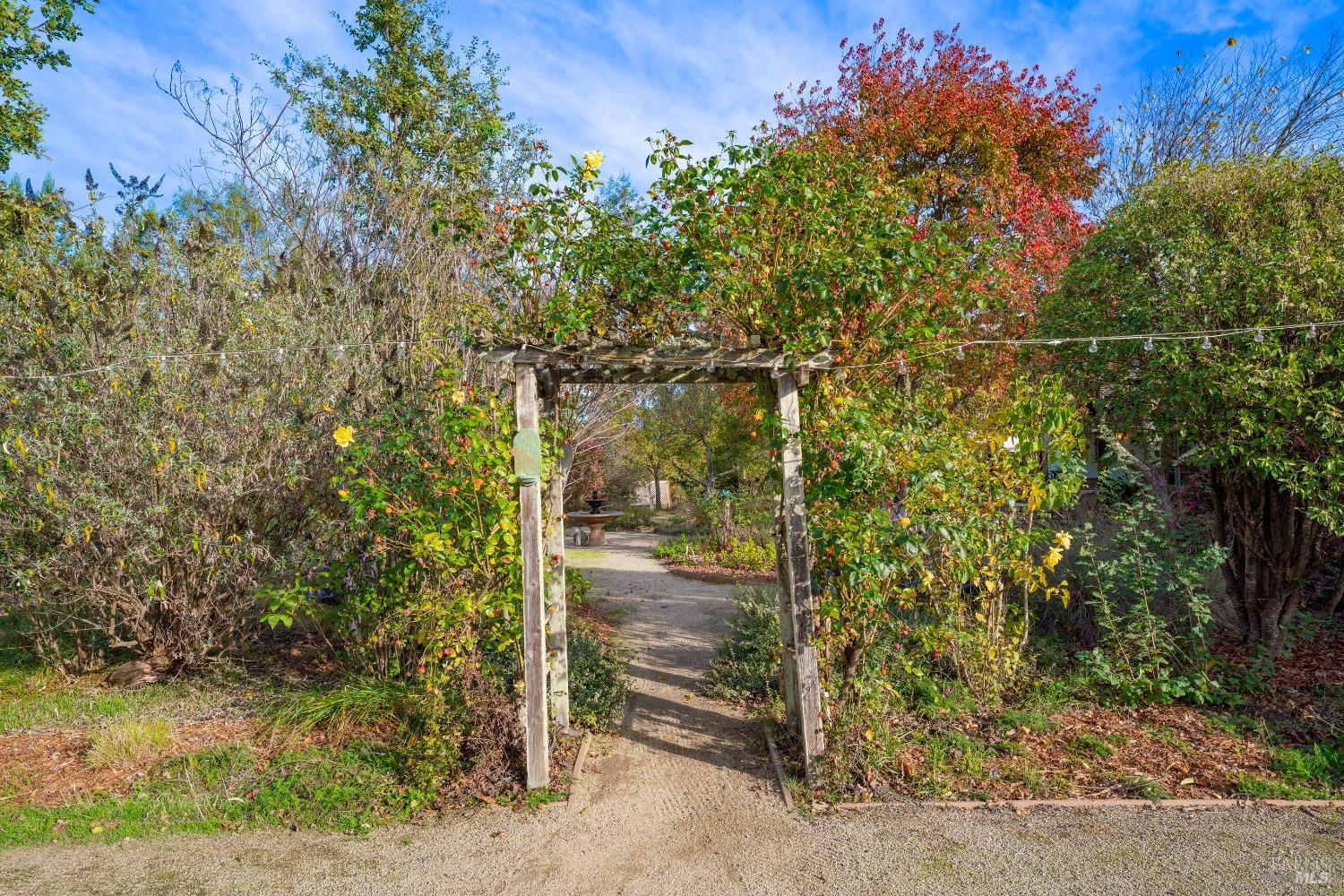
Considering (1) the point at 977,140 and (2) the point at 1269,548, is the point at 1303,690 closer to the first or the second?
(2) the point at 1269,548

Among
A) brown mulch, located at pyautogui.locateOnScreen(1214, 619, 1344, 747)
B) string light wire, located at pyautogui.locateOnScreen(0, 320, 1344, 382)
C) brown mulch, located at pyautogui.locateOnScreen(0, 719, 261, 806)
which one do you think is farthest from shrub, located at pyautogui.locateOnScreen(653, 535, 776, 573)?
brown mulch, located at pyautogui.locateOnScreen(0, 719, 261, 806)

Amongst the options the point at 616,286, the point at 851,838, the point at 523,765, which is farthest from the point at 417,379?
the point at 851,838

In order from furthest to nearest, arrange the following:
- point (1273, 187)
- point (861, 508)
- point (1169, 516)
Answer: point (1169, 516), point (1273, 187), point (861, 508)

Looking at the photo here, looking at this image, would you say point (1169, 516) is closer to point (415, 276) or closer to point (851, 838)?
point (851, 838)

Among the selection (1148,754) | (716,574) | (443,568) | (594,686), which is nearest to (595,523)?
(716,574)

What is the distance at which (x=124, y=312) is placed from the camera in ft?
16.5

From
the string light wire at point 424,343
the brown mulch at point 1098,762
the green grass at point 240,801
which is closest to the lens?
the green grass at point 240,801

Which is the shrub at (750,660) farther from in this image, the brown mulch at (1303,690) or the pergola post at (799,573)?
the brown mulch at (1303,690)

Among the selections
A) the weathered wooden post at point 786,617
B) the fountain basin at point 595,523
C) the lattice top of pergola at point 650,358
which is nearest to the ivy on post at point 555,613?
the lattice top of pergola at point 650,358

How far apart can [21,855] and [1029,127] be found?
1125 cm

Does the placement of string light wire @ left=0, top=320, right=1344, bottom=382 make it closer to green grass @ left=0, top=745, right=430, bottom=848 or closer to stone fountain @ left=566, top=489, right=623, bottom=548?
green grass @ left=0, top=745, right=430, bottom=848

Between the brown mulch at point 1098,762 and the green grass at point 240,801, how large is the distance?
274 cm

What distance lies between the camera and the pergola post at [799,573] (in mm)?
3895

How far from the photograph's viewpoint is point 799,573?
394 cm
